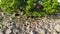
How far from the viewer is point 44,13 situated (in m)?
15.0

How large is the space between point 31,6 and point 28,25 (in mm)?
1719

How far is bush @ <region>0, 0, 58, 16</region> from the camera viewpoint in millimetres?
14414

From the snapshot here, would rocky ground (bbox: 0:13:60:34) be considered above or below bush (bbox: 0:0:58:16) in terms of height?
below

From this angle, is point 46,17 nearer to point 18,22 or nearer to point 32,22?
point 32,22

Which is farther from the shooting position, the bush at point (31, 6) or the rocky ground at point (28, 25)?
the bush at point (31, 6)

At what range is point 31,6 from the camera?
1450 cm

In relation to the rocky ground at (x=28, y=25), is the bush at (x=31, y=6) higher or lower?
higher

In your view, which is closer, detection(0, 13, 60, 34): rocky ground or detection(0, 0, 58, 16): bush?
detection(0, 13, 60, 34): rocky ground

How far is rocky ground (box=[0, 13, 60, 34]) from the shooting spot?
1260 centimetres

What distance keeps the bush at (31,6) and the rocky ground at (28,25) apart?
0.55m

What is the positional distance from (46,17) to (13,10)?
8.89 ft

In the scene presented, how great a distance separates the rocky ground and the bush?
550 mm

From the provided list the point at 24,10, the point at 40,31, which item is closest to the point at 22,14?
the point at 24,10

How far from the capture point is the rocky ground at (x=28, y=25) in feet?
41.3
